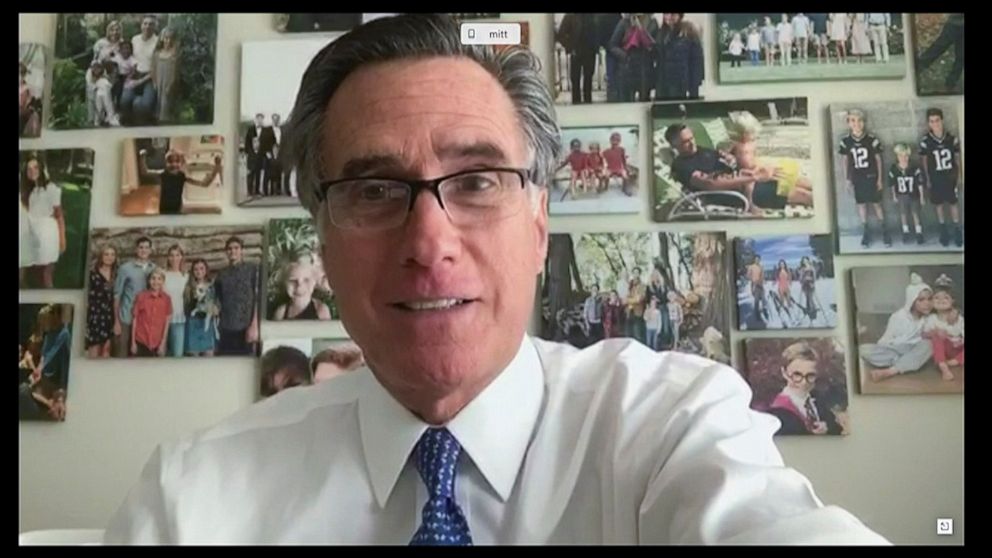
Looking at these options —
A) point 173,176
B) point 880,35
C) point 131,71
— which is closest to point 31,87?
point 131,71

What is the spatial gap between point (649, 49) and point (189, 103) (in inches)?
23.3

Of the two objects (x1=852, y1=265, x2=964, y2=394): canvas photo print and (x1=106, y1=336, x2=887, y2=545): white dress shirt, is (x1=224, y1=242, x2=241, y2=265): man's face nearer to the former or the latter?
(x1=106, y1=336, x2=887, y2=545): white dress shirt

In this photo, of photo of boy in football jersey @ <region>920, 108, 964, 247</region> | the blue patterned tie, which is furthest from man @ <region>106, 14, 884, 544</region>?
photo of boy in football jersey @ <region>920, 108, 964, 247</region>

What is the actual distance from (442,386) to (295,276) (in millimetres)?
380

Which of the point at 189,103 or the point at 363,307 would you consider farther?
the point at 189,103

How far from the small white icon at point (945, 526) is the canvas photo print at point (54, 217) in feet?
3.21

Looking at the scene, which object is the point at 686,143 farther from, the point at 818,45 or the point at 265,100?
the point at 265,100

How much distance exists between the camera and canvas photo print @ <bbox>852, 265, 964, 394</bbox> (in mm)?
695

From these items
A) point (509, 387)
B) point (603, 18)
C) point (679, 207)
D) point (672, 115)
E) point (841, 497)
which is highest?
point (603, 18)

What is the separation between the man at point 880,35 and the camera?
75 cm

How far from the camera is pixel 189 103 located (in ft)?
2.85

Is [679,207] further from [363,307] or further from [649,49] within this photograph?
[363,307]

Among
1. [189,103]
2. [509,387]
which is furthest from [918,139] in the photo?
[189,103]

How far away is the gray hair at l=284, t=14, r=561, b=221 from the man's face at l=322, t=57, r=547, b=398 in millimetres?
11
